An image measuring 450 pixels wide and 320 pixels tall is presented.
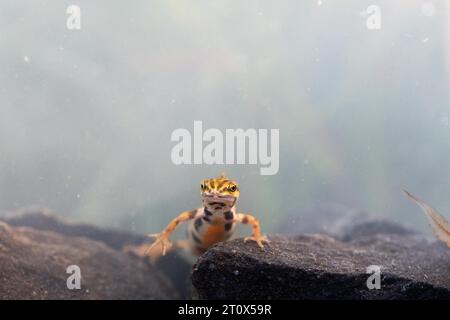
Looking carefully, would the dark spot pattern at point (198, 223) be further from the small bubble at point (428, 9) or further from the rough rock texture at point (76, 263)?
the small bubble at point (428, 9)

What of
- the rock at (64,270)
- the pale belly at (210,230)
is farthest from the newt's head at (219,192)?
the rock at (64,270)

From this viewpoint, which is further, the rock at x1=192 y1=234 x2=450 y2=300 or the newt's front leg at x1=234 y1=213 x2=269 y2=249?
the newt's front leg at x1=234 y1=213 x2=269 y2=249

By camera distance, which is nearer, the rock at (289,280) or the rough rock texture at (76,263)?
the rock at (289,280)

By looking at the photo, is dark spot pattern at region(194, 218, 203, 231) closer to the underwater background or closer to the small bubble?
the underwater background

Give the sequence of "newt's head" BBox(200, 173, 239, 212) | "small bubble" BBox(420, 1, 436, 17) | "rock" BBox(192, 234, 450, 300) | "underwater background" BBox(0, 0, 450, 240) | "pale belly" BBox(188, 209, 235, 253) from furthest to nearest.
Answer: "underwater background" BBox(0, 0, 450, 240)
"small bubble" BBox(420, 1, 436, 17)
"pale belly" BBox(188, 209, 235, 253)
"newt's head" BBox(200, 173, 239, 212)
"rock" BBox(192, 234, 450, 300)

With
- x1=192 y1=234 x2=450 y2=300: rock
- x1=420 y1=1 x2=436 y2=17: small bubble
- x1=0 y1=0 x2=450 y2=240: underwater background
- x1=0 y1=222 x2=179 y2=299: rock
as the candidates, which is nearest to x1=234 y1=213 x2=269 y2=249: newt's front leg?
x1=192 y1=234 x2=450 y2=300: rock

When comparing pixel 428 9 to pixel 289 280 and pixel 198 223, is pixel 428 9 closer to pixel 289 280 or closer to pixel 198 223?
A: pixel 198 223

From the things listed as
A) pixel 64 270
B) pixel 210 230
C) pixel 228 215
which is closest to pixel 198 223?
pixel 210 230

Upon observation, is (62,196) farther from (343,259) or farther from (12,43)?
(343,259)

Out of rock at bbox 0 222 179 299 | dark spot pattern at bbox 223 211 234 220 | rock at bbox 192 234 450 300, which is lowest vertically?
rock at bbox 0 222 179 299
